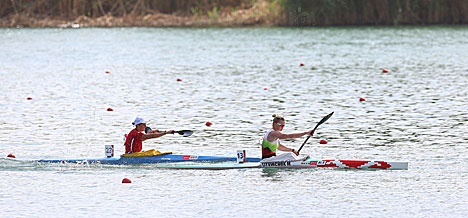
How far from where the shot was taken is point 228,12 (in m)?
72.8

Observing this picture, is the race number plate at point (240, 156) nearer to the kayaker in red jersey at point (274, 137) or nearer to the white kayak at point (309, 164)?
the white kayak at point (309, 164)

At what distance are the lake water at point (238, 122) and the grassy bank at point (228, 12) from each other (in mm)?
11496

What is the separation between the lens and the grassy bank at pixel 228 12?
209ft

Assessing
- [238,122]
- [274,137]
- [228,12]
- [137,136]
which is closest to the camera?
[274,137]

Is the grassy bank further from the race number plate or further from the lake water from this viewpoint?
the race number plate

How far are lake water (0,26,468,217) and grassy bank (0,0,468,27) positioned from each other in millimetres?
11496

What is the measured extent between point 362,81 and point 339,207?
20.6 meters

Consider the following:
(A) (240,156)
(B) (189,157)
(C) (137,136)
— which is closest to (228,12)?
(C) (137,136)

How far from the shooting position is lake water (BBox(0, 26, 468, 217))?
14.3 metres

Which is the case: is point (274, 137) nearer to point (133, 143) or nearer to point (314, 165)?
point (314, 165)

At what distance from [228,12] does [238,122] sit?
164 feet

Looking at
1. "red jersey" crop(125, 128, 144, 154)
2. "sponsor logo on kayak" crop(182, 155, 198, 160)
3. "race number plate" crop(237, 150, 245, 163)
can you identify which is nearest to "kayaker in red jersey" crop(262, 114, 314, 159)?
"race number plate" crop(237, 150, 245, 163)

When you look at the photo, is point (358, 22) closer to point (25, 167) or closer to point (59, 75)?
point (59, 75)

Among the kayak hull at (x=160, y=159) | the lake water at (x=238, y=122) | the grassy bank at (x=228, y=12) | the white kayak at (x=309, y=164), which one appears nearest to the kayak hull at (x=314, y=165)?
the white kayak at (x=309, y=164)
